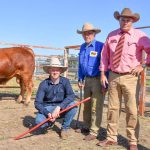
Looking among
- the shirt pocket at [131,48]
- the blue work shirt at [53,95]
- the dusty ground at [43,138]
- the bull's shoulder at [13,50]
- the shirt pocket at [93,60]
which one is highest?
the bull's shoulder at [13,50]

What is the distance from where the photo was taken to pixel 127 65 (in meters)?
5.09

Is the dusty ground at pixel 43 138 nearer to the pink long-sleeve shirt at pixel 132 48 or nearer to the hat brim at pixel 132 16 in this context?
the pink long-sleeve shirt at pixel 132 48

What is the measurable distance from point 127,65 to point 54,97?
1470 millimetres

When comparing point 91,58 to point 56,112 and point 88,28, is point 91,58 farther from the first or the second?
point 56,112

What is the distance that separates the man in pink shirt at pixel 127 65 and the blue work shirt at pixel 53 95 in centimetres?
86

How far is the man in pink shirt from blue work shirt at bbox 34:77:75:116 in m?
0.86

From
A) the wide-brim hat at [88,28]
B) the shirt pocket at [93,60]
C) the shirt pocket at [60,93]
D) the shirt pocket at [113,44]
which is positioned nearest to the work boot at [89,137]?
the shirt pocket at [60,93]

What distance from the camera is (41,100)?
5.85 metres

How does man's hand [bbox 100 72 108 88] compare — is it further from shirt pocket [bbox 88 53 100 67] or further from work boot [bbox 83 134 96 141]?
work boot [bbox 83 134 96 141]

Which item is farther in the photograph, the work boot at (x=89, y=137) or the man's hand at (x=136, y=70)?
the work boot at (x=89, y=137)

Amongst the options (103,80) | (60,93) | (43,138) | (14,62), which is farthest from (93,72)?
(14,62)

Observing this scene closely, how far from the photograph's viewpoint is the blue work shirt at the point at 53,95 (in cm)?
583

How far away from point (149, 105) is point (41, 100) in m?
3.57

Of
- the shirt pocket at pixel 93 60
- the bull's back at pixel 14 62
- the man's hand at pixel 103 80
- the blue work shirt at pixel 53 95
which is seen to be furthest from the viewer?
the bull's back at pixel 14 62
